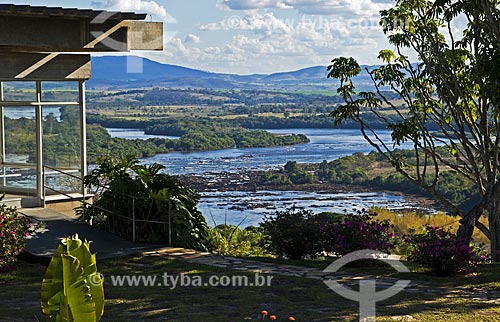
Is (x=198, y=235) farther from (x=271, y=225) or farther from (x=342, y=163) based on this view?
(x=342, y=163)

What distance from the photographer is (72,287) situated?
5586 mm

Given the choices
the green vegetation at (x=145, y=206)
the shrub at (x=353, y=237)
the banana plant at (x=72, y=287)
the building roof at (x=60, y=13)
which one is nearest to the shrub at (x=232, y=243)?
the green vegetation at (x=145, y=206)

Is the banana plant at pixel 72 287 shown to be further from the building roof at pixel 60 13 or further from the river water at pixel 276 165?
the river water at pixel 276 165

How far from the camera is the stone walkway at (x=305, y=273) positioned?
10.1 metres

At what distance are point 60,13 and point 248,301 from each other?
608cm

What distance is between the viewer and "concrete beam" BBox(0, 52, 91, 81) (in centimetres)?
1538

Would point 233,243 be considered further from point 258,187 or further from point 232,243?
point 258,187

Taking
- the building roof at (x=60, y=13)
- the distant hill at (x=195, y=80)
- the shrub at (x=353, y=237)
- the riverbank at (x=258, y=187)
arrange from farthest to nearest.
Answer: the distant hill at (x=195, y=80) < the riverbank at (x=258, y=187) < the shrub at (x=353, y=237) < the building roof at (x=60, y=13)

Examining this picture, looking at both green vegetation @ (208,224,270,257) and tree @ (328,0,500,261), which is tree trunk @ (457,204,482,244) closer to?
tree @ (328,0,500,261)

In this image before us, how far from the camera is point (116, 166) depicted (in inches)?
596

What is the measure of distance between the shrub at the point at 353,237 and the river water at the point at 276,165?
844 cm

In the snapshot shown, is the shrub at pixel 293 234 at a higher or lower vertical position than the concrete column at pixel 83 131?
lower

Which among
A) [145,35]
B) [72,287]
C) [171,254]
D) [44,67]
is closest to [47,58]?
[44,67]

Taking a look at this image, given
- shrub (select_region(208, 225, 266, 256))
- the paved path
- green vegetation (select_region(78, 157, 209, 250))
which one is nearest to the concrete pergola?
the paved path
